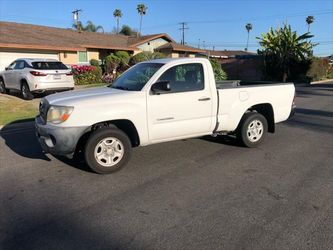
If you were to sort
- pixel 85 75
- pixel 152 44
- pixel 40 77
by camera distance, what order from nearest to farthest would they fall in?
1. pixel 40 77
2. pixel 85 75
3. pixel 152 44

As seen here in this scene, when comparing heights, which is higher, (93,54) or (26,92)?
(93,54)

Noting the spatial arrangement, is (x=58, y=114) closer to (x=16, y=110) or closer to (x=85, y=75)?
(x=16, y=110)

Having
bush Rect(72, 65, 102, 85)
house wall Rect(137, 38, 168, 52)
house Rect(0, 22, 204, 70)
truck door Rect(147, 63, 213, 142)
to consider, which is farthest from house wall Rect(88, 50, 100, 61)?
truck door Rect(147, 63, 213, 142)

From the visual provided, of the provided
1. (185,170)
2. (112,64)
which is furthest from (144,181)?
(112,64)

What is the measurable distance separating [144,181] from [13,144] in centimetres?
368

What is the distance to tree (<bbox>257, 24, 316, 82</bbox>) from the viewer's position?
100.0ft

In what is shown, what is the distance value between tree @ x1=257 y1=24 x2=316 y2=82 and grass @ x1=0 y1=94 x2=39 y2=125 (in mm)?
22496

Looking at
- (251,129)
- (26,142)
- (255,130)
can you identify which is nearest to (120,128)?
(251,129)

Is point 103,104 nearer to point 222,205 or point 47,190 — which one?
point 47,190

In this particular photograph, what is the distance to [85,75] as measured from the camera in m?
22.8

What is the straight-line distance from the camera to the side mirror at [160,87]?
5773 millimetres

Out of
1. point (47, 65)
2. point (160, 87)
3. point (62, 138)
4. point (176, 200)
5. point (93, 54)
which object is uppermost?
point (93, 54)

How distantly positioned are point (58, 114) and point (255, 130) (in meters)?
3.76

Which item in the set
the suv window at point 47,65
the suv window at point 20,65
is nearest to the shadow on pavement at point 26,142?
the suv window at point 47,65
